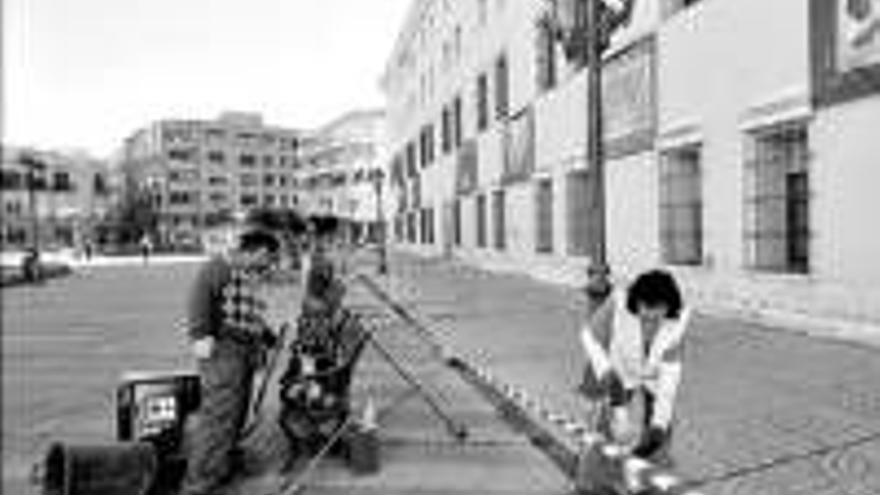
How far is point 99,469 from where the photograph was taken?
6.85m

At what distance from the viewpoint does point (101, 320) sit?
82.4ft

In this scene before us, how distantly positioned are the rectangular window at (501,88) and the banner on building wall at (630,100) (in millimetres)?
12377

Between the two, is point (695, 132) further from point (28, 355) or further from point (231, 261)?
point (231, 261)

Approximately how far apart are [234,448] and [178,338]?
12.2m

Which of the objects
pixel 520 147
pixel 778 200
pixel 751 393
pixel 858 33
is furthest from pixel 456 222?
pixel 751 393

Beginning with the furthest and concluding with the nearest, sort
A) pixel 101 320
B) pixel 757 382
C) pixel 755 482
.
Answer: pixel 101 320
pixel 757 382
pixel 755 482

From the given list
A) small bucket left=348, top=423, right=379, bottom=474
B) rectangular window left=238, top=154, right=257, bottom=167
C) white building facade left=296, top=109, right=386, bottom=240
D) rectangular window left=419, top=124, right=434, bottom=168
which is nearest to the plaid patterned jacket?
small bucket left=348, top=423, right=379, bottom=474

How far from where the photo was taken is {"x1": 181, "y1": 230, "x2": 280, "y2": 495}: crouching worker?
7531 millimetres

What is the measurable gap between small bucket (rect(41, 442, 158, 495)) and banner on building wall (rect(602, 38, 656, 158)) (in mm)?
15589

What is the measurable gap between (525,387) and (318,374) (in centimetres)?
389

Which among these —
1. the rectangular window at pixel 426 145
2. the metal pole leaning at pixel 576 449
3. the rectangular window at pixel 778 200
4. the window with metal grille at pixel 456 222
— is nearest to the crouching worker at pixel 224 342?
the metal pole leaning at pixel 576 449

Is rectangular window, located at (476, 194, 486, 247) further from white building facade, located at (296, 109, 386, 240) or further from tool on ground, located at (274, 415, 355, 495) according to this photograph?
white building facade, located at (296, 109, 386, 240)

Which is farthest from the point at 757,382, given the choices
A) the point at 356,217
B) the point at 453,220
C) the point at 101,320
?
the point at 356,217

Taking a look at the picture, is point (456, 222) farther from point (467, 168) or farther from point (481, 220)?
point (481, 220)
